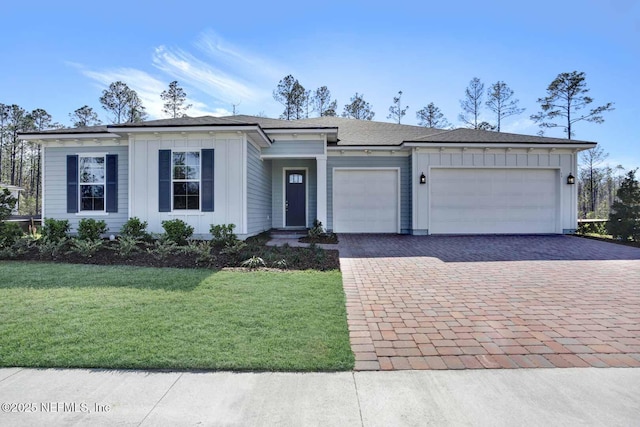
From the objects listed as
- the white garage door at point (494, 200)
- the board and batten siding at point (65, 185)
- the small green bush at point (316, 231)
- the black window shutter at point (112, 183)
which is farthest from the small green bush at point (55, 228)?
the white garage door at point (494, 200)

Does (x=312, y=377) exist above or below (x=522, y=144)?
below

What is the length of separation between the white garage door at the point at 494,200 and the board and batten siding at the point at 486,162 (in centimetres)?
21

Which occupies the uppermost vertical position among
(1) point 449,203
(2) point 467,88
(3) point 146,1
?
(2) point 467,88

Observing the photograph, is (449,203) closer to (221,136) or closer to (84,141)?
(221,136)

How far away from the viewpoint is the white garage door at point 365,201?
40.2 feet

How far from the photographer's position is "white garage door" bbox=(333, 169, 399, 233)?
12258 millimetres

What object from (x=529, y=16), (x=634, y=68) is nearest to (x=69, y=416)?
(x=529, y=16)

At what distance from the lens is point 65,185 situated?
10117 millimetres

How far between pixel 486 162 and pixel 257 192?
26.6 ft

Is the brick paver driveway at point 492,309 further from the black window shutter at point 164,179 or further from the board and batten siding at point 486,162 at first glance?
the black window shutter at point 164,179

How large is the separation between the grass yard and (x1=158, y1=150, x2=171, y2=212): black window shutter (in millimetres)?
3836

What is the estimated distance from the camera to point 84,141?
10.1 meters

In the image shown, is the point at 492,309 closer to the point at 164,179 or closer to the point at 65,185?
the point at 164,179

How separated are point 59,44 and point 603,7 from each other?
16.8 m
